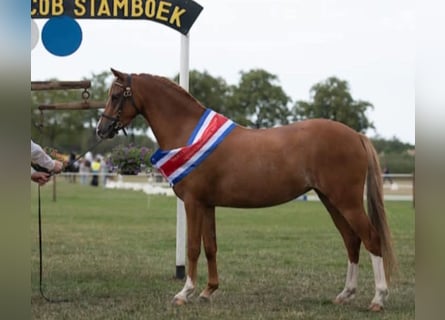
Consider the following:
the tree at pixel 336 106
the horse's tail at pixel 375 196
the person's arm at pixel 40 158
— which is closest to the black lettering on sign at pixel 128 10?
the horse's tail at pixel 375 196

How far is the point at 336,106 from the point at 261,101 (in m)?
6.32

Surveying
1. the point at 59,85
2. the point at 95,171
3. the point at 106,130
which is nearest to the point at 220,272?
the point at 106,130

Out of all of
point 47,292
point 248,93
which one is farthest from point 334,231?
point 248,93

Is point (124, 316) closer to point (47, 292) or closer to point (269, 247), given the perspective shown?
point (47, 292)

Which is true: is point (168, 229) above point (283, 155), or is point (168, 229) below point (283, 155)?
below

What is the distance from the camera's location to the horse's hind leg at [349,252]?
229 inches

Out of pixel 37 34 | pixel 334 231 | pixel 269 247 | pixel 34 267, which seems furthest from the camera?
pixel 334 231

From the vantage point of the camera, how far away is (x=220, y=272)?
7387 mm

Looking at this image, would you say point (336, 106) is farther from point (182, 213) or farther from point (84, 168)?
point (182, 213)

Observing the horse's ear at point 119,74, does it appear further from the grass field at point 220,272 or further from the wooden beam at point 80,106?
the grass field at point 220,272

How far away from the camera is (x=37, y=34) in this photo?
678 centimetres

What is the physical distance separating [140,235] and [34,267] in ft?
11.2

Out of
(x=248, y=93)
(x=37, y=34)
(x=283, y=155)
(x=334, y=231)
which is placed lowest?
(x=334, y=231)

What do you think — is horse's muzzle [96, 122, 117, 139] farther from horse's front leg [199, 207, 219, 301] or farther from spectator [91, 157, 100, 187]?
spectator [91, 157, 100, 187]
